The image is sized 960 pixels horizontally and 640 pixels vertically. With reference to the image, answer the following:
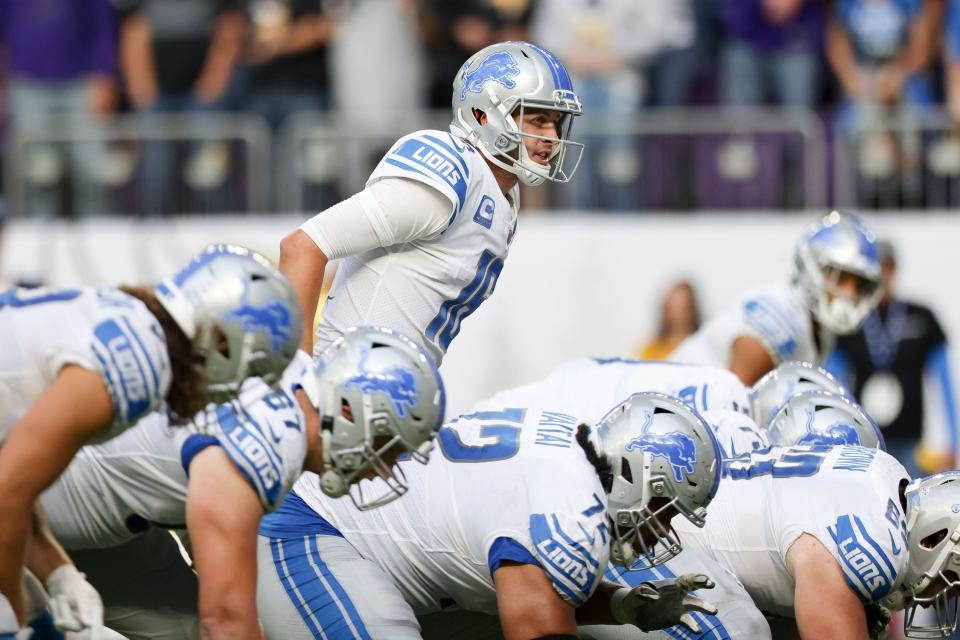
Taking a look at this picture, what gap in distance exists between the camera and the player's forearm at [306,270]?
18.2 feet

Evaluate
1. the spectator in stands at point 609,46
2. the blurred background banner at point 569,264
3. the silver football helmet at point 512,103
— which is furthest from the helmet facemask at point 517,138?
the blurred background banner at point 569,264

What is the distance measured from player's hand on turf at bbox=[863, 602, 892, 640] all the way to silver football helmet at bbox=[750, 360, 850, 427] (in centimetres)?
91

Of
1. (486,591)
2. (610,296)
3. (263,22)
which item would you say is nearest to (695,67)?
(610,296)

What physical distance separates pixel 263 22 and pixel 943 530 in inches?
245

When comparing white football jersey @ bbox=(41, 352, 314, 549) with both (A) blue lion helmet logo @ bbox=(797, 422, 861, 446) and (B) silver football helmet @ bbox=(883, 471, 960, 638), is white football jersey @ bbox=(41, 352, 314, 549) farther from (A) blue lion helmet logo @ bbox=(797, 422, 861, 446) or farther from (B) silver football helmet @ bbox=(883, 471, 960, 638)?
(B) silver football helmet @ bbox=(883, 471, 960, 638)

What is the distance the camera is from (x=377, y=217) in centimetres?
562

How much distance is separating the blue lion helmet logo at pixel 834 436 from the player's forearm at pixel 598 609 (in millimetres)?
910

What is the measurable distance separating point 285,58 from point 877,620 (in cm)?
618

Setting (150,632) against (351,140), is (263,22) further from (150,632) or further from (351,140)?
(150,632)

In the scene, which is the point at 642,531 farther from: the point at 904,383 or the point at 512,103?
the point at 904,383

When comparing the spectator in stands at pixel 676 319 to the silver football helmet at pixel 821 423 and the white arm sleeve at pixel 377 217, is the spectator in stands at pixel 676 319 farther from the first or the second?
the white arm sleeve at pixel 377 217

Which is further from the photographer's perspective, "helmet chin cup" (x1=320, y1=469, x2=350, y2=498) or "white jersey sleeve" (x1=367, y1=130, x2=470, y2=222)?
"white jersey sleeve" (x1=367, y1=130, x2=470, y2=222)

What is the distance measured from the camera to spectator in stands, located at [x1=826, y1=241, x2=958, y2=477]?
1009 cm

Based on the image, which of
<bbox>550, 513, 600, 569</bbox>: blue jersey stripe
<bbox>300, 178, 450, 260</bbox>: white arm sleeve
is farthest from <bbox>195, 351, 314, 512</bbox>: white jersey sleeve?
<bbox>300, 178, 450, 260</bbox>: white arm sleeve
